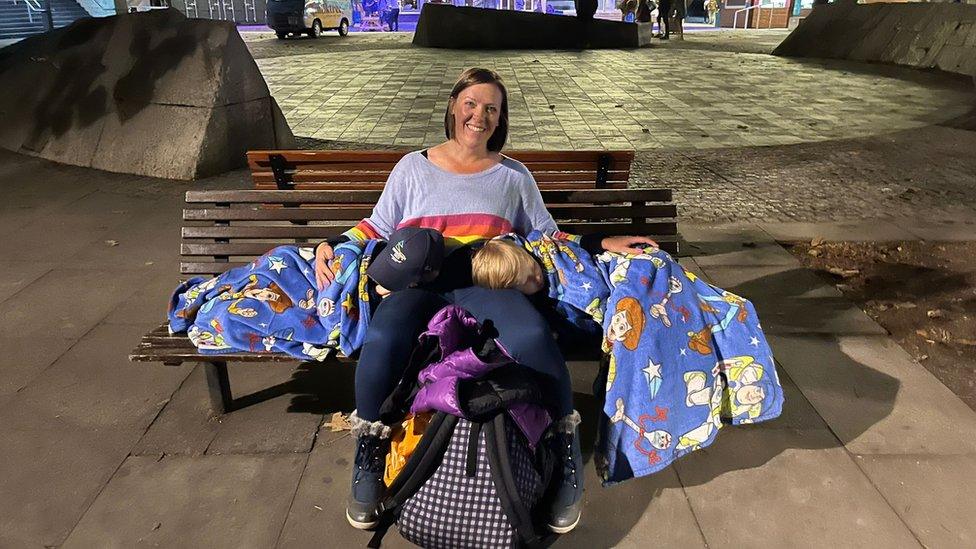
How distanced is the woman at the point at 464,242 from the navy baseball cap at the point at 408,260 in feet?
0.21

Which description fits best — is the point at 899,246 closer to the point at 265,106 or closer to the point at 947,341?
the point at 947,341

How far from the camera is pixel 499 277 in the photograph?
257cm

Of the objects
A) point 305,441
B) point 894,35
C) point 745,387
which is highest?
point 894,35

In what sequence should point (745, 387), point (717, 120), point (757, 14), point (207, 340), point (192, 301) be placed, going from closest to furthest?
point (745, 387)
point (207, 340)
point (192, 301)
point (717, 120)
point (757, 14)

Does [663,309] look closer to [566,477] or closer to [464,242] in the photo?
[566,477]

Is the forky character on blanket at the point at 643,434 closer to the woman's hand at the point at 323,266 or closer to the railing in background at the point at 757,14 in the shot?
the woman's hand at the point at 323,266

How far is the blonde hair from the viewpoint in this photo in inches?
101

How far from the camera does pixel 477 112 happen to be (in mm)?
2820

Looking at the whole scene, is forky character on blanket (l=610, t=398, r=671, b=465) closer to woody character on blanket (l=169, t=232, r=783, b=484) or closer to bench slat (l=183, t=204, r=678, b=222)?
woody character on blanket (l=169, t=232, r=783, b=484)

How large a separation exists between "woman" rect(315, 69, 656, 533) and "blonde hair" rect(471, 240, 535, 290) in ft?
0.13

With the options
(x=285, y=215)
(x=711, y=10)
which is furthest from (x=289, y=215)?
(x=711, y=10)

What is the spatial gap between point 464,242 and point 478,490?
1.08 meters

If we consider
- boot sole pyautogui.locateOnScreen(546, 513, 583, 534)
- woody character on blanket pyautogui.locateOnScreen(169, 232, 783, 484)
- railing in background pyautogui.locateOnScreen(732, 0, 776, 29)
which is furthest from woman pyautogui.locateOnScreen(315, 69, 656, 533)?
railing in background pyautogui.locateOnScreen(732, 0, 776, 29)

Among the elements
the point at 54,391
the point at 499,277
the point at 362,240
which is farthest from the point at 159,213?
the point at 499,277
